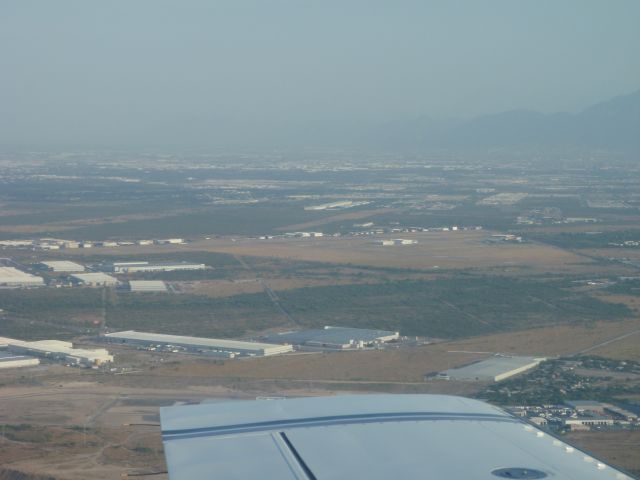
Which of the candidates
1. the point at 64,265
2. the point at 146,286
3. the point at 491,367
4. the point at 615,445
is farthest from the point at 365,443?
the point at 64,265

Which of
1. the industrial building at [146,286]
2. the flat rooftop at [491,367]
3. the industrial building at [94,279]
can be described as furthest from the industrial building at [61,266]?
the flat rooftop at [491,367]

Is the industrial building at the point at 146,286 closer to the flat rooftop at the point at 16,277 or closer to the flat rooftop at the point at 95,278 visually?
the flat rooftop at the point at 95,278

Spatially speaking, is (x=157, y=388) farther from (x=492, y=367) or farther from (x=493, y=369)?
(x=492, y=367)

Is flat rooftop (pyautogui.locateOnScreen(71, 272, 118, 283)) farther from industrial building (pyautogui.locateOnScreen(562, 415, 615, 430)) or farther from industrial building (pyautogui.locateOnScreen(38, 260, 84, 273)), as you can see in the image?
industrial building (pyautogui.locateOnScreen(562, 415, 615, 430))

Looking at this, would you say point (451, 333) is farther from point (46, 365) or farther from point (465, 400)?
point (465, 400)

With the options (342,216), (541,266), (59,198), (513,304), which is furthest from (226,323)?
(59,198)
